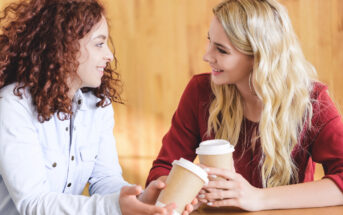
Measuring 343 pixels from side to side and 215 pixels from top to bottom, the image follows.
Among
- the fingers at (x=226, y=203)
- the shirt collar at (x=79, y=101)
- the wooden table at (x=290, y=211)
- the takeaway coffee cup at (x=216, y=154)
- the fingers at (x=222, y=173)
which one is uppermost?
the shirt collar at (x=79, y=101)

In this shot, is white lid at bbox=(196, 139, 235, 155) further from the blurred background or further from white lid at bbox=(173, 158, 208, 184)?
the blurred background

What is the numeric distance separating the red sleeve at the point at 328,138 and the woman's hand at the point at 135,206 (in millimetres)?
541

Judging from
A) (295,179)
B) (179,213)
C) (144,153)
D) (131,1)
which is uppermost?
(131,1)

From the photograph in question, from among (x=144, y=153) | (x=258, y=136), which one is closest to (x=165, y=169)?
(x=258, y=136)

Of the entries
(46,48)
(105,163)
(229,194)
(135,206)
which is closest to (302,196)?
(229,194)

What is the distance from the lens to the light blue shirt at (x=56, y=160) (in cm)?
108

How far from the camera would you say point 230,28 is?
1.39 meters

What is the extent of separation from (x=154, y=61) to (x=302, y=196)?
164cm

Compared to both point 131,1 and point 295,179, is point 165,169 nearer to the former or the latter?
point 295,179

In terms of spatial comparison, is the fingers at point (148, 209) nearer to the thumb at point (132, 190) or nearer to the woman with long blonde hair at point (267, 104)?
the thumb at point (132, 190)

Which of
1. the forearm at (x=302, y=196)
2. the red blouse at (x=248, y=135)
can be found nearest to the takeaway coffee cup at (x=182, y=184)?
the forearm at (x=302, y=196)

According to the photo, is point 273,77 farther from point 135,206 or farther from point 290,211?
point 135,206

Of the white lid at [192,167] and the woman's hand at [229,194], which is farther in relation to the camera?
the woman's hand at [229,194]

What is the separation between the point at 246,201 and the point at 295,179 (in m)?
0.36
